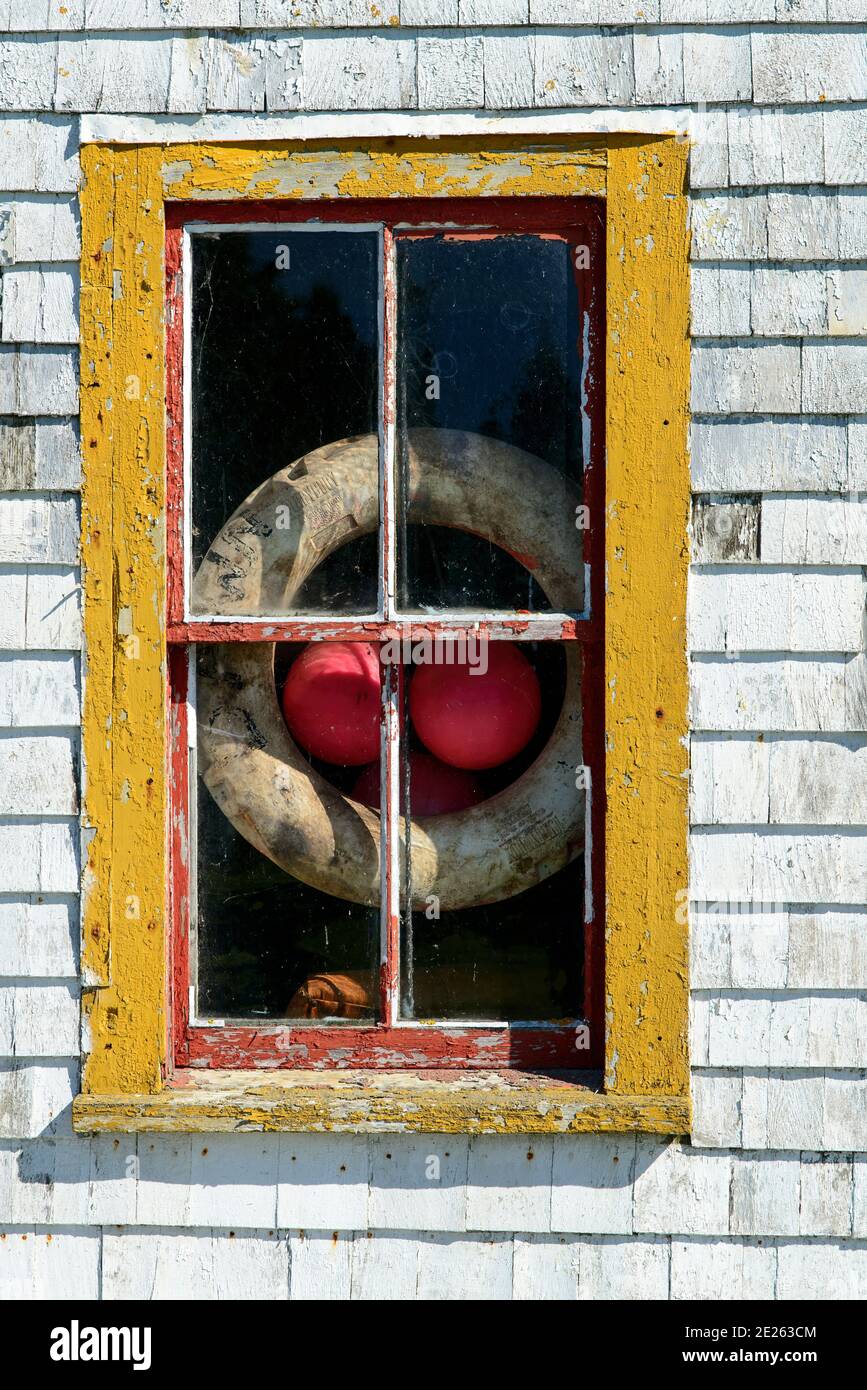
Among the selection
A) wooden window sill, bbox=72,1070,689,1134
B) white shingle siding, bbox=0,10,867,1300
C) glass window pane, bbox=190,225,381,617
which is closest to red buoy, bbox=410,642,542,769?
glass window pane, bbox=190,225,381,617

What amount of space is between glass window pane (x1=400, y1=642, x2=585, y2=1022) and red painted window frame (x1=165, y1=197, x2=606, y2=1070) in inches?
1.5

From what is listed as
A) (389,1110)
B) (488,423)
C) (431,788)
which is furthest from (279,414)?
(389,1110)

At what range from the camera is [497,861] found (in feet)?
7.97

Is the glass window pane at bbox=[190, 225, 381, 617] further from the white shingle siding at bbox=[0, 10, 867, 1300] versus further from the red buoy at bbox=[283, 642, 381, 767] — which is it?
the white shingle siding at bbox=[0, 10, 867, 1300]

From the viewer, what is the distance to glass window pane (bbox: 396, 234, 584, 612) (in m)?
2.39

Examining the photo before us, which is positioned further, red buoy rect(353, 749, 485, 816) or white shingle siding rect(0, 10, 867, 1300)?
red buoy rect(353, 749, 485, 816)

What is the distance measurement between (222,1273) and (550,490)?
1691 mm

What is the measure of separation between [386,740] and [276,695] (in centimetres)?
25

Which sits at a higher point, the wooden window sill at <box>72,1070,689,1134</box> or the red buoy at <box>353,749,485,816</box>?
the red buoy at <box>353,749,485,816</box>

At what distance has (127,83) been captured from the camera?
7.73ft

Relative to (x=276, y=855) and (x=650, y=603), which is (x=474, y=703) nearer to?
(x=650, y=603)
